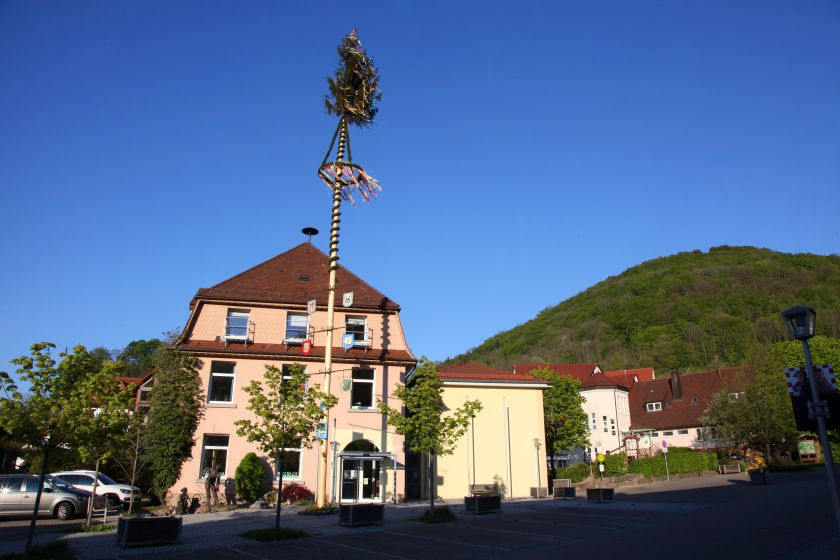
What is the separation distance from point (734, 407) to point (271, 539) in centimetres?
4190

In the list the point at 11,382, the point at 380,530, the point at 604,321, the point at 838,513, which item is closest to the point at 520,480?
the point at 380,530

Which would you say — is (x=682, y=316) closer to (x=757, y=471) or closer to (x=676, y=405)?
(x=676, y=405)

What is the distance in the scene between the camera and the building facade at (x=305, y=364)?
25.2 metres

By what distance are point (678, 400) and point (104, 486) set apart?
62401 millimetres

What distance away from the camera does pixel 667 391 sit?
235 feet

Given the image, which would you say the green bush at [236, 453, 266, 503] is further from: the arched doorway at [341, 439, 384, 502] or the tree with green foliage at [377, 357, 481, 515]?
the tree with green foliage at [377, 357, 481, 515]

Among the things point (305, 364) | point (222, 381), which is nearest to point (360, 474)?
point (305, 364)

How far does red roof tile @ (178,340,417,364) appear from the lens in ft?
85.6

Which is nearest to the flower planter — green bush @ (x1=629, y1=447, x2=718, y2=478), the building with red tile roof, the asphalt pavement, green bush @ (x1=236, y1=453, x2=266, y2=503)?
the asphalt pavement

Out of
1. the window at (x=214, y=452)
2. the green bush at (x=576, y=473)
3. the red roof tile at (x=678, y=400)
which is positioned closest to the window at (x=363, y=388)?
the window at (x=214, y=452)

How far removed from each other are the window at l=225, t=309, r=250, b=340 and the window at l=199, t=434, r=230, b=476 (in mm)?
4428

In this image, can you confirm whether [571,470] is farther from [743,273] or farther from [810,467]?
[743,273]

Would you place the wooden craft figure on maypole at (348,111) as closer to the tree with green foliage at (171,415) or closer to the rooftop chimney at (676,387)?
the tree with green foliage at (171,415)

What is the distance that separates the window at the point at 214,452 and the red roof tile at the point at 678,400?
5145 cm
